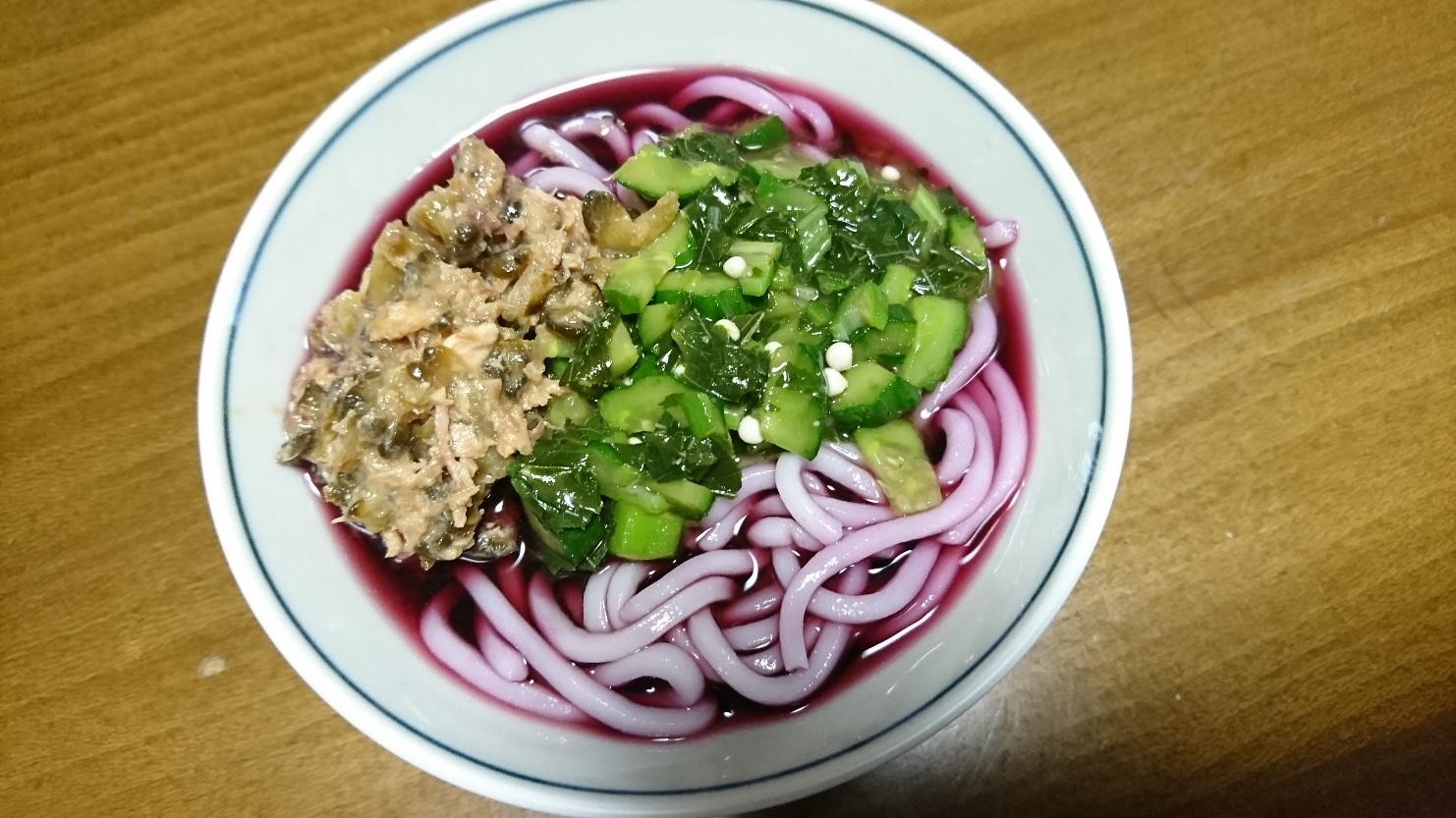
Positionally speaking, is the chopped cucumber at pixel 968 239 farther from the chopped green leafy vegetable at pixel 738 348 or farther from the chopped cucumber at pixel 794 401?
the chopped cucumber at pixel 794 401

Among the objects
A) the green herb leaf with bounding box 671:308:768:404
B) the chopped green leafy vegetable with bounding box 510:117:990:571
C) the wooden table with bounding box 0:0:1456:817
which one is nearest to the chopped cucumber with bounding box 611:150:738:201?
the chopped green leafy vegetable with bounding box 510:117:990:571

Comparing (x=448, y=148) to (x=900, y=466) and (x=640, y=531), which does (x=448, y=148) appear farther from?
(x=900, y=466)

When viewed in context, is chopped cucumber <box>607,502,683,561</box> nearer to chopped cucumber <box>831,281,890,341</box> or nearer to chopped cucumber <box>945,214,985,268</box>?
chopped cucumber <box>831,281,890,341</box>

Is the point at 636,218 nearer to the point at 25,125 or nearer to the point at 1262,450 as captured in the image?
the point at 1262,450

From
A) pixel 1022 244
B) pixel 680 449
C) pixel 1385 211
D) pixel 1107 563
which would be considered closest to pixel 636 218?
pixel 680 449

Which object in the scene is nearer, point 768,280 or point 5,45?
point 768,280

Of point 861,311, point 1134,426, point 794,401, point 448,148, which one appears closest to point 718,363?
point 794,401

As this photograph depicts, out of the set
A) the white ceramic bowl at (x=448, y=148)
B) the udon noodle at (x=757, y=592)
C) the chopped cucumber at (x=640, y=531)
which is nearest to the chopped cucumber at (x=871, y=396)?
the udon noodle at (x=757, y=592)
